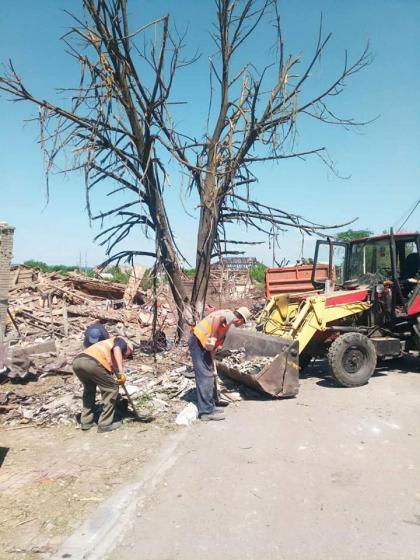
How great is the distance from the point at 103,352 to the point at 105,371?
0.24 metres

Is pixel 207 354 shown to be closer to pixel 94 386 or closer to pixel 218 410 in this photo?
pixel 218 410

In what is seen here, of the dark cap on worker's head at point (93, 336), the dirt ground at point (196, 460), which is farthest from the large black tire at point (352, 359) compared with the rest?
the dark cap on worker's head at point (93, 336)

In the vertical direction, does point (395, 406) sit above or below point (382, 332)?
below

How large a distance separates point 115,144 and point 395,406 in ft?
20.4

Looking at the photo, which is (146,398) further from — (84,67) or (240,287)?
(240,287)

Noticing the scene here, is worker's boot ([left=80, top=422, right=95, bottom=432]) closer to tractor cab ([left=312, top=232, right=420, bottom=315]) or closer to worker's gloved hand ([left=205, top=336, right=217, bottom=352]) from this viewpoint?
worker's gloved hand ([left=205, top=336, right=217, bottom=352])

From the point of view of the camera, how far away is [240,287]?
2528cm

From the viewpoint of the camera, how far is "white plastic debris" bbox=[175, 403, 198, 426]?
6.08 metres

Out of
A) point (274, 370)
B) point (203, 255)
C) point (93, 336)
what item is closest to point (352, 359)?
point (274, 370)

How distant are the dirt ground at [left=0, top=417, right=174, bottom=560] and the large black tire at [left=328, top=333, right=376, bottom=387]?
10.1 ft

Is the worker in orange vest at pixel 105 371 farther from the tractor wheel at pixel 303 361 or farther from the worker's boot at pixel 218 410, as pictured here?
the tractor wheel at pixel 303 361

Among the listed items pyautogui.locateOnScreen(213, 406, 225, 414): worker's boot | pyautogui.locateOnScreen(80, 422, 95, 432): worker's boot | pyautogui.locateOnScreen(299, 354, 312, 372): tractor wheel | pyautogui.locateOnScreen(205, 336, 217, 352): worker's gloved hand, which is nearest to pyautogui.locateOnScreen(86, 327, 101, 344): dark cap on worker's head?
pyautogui.locateOnScreen(80, 422, 95, 432): worker's boot

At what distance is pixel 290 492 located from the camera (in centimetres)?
400

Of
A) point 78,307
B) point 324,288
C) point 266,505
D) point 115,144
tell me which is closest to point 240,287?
point 78,307
